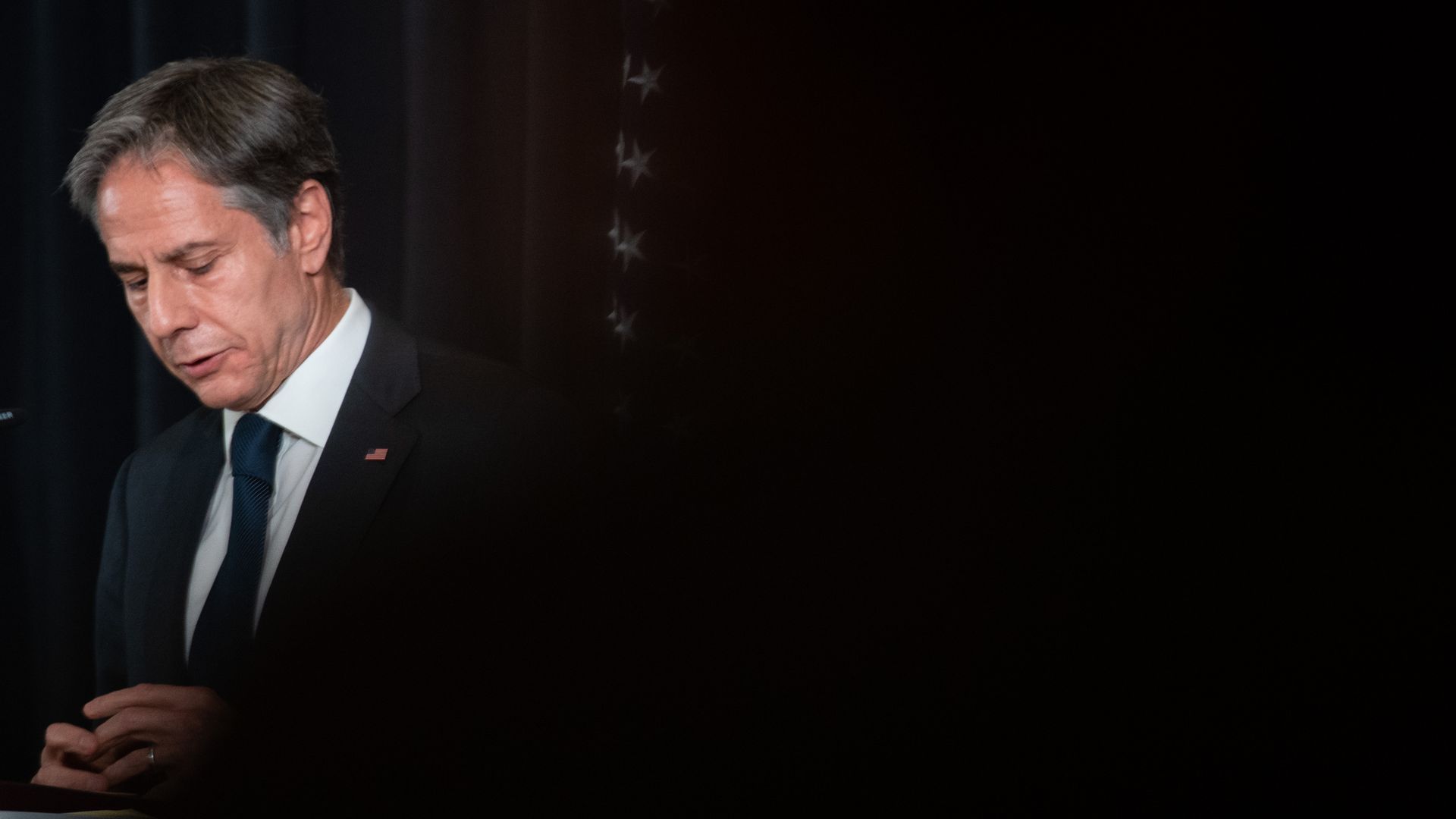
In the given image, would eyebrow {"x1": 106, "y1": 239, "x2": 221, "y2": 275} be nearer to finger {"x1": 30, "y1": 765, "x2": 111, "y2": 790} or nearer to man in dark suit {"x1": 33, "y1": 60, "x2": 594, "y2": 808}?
man in dark suit {"x1": 33, "y1": 60, "x2": 594, "y2": 808}

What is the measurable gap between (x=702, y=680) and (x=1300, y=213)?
616 millimetres

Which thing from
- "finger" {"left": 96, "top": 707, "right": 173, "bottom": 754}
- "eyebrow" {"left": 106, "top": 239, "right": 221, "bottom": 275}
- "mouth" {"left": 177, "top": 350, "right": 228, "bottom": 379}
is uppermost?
"eyebrow" {"left": 106, "top": 239, "right": 221, "bottom": 275}

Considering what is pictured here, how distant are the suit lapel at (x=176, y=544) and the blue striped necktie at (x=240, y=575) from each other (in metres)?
0.05

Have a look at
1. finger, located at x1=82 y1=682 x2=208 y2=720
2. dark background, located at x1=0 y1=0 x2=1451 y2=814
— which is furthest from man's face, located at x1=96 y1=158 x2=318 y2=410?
finger, located at x1=82 y1=682 x2=208 y2=720

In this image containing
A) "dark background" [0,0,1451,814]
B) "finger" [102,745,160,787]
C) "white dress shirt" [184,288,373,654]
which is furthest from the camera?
"white dress shirt" [184,288,373,654]

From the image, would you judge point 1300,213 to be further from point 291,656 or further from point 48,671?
point 48,671

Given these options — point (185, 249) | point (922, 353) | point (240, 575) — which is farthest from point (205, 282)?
point (922, 353)

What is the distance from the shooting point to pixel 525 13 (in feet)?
3.63

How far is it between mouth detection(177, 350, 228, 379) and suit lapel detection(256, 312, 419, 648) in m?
0.12

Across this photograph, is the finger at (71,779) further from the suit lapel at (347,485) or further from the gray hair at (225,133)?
the gray hair at (225,133)

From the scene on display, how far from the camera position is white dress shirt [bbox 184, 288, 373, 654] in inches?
41.2

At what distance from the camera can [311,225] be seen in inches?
42.0

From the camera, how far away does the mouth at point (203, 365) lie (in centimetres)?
104

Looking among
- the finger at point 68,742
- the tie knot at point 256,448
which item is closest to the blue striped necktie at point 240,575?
the tie knot at point 256,448
